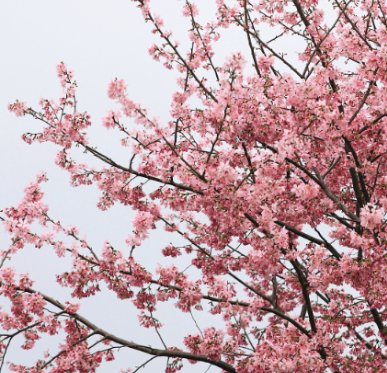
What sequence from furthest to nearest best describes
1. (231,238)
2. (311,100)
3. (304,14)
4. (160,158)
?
(304,14) → (231,238) → (160,158) → (311,100)

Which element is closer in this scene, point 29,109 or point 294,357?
point 294,357

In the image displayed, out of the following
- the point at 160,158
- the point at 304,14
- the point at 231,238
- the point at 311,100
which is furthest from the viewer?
the point at 304,14

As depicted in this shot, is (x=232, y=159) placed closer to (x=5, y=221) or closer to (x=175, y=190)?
(x=175, y=190)

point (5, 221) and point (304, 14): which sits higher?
point (304, 14)

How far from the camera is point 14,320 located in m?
6.14

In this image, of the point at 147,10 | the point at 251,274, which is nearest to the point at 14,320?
the point at 251,274

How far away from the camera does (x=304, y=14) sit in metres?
7.03

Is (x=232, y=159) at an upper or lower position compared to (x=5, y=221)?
lower

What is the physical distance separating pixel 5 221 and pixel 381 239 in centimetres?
485

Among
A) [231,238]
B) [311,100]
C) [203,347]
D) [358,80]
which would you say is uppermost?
[358,80]

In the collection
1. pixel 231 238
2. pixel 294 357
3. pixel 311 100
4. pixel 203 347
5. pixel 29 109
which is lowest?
pixel 294 357

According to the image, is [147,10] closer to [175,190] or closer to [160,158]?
[160,158]

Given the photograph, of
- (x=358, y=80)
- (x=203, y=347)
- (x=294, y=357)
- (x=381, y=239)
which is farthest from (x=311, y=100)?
(x=203, y=347)

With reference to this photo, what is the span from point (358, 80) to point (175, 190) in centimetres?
295
